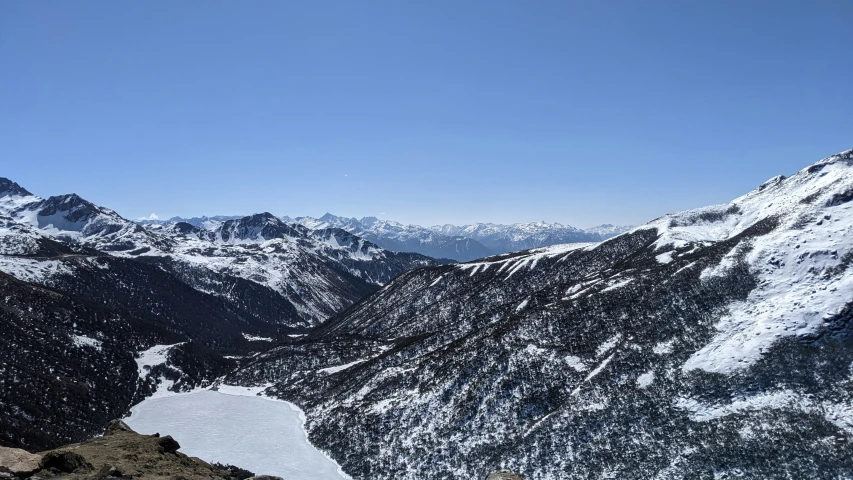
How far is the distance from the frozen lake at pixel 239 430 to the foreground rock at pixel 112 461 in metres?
49.2

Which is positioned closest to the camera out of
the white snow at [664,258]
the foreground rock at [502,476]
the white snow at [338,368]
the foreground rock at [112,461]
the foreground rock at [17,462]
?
the foreground rock at [17,462]

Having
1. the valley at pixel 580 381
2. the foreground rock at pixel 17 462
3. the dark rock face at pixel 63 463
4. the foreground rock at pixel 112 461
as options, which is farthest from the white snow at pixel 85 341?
the dark rock face at pixel 63 463

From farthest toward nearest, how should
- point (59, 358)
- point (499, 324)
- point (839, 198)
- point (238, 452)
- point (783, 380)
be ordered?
point (59, 358), point (499, 324), point (839, 198), point (238, 452), point (783, 380)

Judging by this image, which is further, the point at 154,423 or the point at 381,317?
the point at 381,317

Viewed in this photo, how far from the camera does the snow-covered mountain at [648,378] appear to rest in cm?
6406

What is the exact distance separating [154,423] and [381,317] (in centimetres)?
9171

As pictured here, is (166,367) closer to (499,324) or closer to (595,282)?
(499,324)

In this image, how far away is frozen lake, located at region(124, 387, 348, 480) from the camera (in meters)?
89.8

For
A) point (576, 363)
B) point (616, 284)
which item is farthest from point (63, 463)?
point (616, 284)

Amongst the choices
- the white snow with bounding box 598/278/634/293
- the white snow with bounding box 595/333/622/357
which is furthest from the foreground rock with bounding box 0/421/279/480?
the white snow with bounding box 598/278/634/293

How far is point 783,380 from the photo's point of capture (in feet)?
223

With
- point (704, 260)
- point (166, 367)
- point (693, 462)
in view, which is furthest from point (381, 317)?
point (693, 462)

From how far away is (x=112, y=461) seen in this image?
35250mm

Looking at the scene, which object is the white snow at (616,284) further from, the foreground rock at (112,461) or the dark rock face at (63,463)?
the dark rock face at (63,463)
